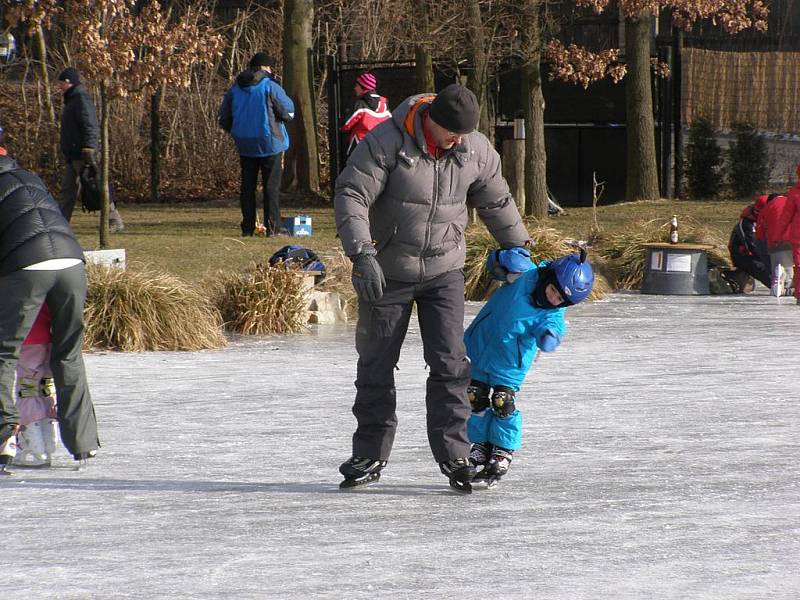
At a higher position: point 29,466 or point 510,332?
point 510,332

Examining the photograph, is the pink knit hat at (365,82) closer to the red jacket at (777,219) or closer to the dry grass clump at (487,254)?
the dry grass clump at (487,254)

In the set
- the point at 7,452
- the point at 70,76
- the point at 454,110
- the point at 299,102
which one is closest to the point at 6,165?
the point at 7,452

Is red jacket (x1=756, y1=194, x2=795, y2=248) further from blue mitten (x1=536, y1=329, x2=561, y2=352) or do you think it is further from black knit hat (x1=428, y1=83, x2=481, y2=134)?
black knit hat (x1=428, y1=83, x2=481, y2=134)

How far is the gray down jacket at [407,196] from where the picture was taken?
6.05 meters

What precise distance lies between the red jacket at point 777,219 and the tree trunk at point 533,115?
4.97 meters

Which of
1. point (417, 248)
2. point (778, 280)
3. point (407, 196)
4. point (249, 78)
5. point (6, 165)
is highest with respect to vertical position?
point (249, 78)

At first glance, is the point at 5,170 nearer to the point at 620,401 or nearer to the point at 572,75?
the point at 620,401

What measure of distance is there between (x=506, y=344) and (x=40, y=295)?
2.00 m

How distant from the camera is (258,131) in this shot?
1573cm

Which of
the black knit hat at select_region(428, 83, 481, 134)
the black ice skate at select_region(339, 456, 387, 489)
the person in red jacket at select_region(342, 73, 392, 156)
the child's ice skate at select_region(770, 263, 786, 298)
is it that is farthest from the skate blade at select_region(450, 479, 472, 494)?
the person in red jacket at select_region(342, 73, 392, 156)

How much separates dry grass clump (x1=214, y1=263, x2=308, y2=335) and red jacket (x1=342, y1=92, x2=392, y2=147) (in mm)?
3816

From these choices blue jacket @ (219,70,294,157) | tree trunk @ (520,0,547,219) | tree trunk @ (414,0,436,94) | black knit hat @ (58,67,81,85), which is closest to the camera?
black knit hat @ (58,67,81,85)

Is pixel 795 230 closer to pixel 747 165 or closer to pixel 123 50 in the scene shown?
pixel 123 50

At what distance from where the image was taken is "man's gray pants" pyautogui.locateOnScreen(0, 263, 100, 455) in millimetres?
6363
